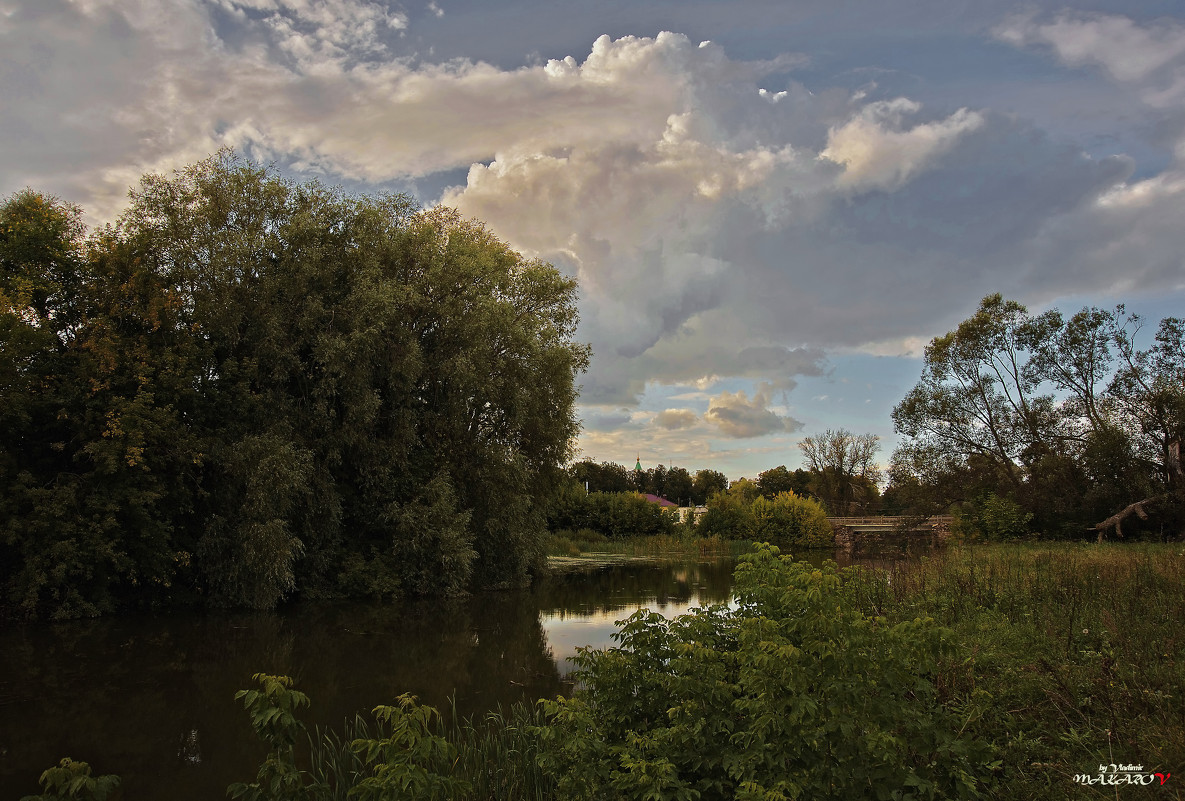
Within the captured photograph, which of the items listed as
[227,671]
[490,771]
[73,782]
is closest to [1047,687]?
[490,771]

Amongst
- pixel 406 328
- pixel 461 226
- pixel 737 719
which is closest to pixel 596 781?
pixel 737 719

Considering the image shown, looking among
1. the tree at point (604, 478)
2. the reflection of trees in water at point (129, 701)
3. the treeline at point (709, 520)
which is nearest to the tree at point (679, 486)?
the tree at point (604, 478)

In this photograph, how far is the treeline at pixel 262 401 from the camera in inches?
629

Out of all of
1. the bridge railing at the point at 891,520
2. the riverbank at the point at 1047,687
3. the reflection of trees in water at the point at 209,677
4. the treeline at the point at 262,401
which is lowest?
the reflection of trees in water at the point at 209,677

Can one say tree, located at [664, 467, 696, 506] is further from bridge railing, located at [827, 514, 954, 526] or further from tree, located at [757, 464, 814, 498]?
bridge railing, located at [827, 514, 954, 526]

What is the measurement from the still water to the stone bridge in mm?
19261

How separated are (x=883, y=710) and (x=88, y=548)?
17124 millimetres

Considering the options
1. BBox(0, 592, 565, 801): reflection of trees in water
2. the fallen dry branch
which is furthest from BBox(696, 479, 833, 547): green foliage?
BBox(0, 592, 565, 801): reflection of trees in water

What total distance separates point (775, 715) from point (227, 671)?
1150 cm

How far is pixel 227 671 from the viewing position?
1216 centimetres

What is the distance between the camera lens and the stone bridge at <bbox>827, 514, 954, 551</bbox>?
3409cm

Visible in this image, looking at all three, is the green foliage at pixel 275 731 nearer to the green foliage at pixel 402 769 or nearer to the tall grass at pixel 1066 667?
the green foliage at pixel 402 769

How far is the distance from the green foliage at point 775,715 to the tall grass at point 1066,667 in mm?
673

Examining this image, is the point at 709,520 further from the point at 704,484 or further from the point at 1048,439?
the point at 704,484
